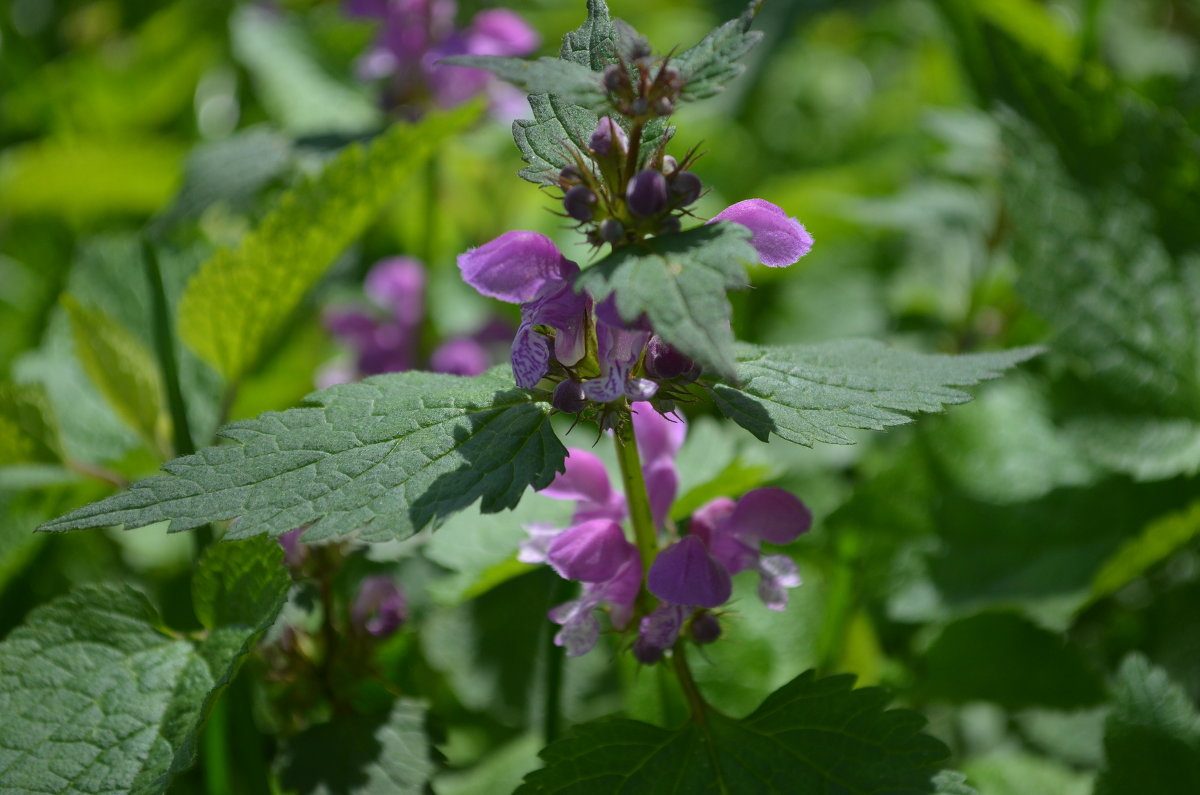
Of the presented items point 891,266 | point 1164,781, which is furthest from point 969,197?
point 1164,781

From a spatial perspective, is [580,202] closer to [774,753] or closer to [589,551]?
[589,551]

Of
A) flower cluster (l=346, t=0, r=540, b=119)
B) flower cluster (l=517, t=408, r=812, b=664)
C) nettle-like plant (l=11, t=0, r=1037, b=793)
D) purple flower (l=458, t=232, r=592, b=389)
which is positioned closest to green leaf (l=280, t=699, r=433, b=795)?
nettle-like plant (l=11, t=0, r=1037, b=793)

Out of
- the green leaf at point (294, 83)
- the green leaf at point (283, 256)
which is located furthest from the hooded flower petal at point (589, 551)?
the green leaf at point (294, 83)

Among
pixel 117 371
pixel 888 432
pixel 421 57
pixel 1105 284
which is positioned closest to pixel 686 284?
pixel 117 371

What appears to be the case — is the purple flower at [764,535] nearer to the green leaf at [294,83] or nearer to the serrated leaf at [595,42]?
the serrated leaf at [595,42]

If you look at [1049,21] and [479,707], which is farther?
[1049,21]

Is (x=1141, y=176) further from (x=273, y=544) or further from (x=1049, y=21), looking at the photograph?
(x=273, y=544)
